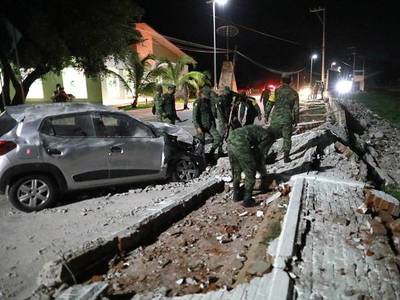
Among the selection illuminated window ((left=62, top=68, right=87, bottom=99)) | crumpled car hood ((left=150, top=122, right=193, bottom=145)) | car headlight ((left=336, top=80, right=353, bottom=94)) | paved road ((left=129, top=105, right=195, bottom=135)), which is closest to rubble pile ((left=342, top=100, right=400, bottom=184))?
crumpled car hood ((left=150, top=122, right=193, bottom=145))

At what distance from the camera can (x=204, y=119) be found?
927cm

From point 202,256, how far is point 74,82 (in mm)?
23167

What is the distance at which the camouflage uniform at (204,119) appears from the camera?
9.18 metres

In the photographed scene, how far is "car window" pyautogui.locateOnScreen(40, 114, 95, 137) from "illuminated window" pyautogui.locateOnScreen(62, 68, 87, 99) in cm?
1987

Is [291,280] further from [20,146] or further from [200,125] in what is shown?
[200,125]

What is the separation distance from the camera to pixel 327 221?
512 cm

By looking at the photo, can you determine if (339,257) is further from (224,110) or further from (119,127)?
(224,110)

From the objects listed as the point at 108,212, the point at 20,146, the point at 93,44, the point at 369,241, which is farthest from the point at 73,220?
the point at 93,44

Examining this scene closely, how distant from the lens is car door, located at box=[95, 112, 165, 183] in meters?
6.96

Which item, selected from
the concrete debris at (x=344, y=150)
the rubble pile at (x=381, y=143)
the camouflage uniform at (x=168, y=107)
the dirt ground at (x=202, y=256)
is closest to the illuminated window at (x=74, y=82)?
the camouflage uniform at (x=168, y=107)

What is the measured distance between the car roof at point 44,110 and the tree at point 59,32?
6.33m

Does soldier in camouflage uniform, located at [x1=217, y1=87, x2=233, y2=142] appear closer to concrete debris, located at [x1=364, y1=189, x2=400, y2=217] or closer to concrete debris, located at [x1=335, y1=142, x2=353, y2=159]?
concrete debris, located at [x1=335, y1=142, x2=353, y2=159]

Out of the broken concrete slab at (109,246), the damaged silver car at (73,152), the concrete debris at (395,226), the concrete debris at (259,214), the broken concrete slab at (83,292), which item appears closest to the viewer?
the broken concrete slab at (83,292)

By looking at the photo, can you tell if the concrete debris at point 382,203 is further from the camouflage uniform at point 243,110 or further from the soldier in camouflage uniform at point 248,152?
the camouflage uniform at point 243,110
